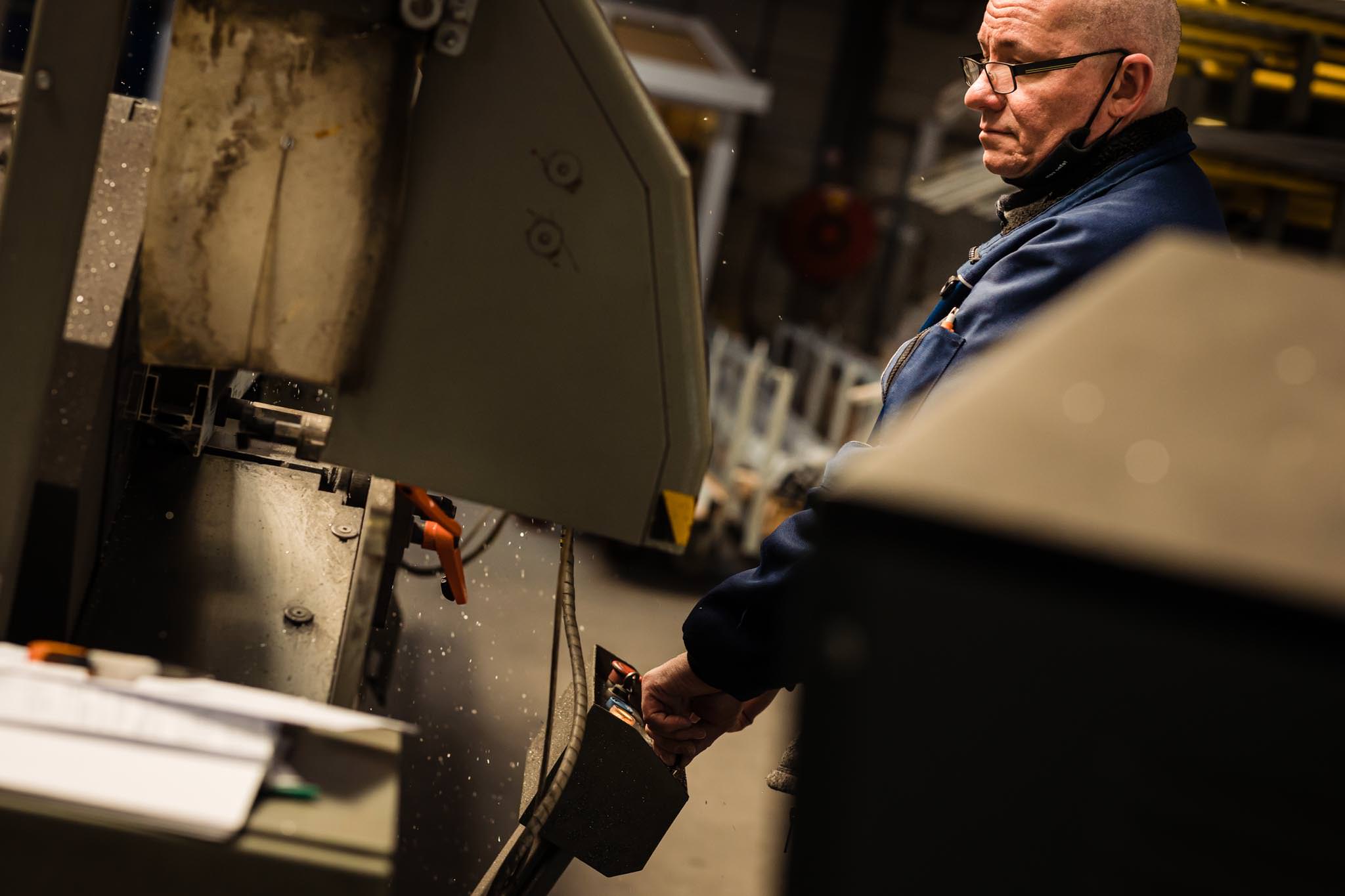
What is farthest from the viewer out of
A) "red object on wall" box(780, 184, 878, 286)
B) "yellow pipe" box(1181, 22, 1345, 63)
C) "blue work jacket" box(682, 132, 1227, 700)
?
"red object on wall" box(780, 184, 878, 286)

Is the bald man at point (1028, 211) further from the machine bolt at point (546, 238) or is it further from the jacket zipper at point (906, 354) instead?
the machine bolt at point (546, 238)

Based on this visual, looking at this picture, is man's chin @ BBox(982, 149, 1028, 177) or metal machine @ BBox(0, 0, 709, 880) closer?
metal machine @ BBox(0, 0, 709, 880)

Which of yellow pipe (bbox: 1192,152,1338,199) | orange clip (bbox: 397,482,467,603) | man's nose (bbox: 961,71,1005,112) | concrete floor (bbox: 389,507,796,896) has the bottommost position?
concrete floor (bbox: 389,507,796,896)

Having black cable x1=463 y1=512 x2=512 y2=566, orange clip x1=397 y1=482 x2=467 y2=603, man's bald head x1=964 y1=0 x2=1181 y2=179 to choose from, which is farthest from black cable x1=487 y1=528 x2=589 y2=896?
man's bald head x1=964 y1=0 x2=1181 y2=179

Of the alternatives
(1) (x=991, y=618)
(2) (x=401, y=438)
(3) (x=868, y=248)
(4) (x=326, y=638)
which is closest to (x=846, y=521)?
(1) (x=991, y=618)

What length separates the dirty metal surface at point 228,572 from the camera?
43.1 inches

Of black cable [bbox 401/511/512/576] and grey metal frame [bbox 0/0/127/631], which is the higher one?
grey metal frame [bbox 0/0/127/631]

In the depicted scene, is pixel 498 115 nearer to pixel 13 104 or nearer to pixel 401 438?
pixel 401 438

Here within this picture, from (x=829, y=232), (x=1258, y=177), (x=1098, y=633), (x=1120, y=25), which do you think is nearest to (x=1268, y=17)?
(x=1258, y=177)

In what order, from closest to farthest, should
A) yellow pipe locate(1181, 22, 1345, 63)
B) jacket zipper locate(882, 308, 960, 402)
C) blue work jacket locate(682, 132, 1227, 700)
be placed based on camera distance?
blue work jacket locate(682, 132, 1227, 700) → jacket zipper locate(882, 308, 960, 402) → yellow pipe locate(1181, 22, 1345, 63)

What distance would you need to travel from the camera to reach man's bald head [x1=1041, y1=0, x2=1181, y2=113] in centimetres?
139

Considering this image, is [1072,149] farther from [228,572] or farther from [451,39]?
[228,572]

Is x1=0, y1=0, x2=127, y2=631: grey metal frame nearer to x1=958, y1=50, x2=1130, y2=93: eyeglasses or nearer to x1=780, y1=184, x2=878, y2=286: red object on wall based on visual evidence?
x1=958, y1=50, x2=1130, y2=93: eyeglasses

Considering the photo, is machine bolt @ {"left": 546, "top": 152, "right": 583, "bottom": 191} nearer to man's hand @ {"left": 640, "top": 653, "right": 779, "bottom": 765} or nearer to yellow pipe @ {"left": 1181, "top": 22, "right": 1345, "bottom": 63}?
man's hand @ {"left": 640, "top": 653, "right": 779, "bottom": 765}
